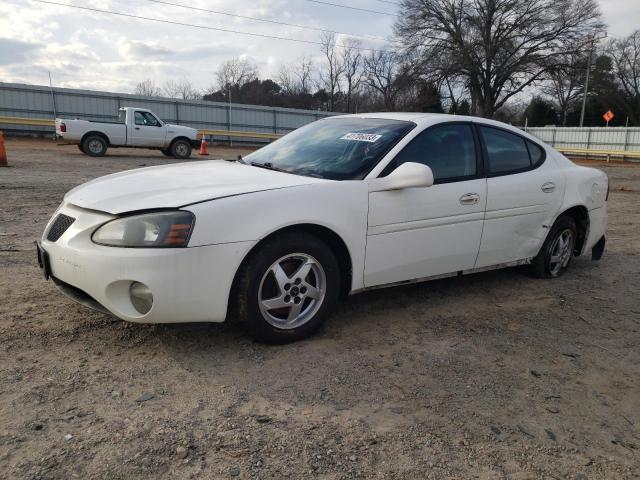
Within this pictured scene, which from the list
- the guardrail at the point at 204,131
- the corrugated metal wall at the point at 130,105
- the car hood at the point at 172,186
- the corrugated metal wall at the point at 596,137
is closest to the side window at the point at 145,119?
the guardrail at the point at 204,131

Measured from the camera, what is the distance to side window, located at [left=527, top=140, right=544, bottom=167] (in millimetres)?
4844

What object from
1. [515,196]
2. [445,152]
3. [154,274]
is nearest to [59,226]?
[154,274]

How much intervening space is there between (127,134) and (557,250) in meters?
16.9

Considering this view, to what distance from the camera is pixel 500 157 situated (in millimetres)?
4531

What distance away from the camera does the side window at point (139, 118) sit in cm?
1902

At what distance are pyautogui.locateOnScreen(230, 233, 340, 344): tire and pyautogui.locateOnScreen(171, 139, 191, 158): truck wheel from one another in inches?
696

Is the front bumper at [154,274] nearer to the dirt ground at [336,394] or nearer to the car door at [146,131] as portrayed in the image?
the dirt ground at [336,394]

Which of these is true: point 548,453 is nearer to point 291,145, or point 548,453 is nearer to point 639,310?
point 639,310

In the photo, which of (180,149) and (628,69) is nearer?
(180,149)

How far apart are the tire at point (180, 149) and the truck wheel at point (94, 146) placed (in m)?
2.39

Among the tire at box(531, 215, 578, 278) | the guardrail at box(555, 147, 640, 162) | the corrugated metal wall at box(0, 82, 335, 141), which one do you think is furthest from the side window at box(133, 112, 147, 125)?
the guardrail at box(555, 147, 640, 162)

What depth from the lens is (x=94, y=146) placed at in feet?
61.2

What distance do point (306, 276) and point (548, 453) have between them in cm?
167

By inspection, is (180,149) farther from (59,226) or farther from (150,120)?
(59,226)
